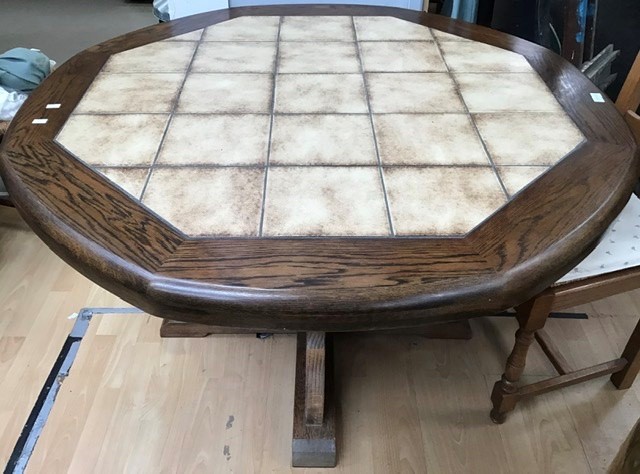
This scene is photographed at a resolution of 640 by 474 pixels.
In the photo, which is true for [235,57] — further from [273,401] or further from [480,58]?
[273,401]

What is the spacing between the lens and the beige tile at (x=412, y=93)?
3.46 ft

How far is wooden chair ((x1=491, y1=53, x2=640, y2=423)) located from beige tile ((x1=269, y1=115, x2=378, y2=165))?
1.53 feet

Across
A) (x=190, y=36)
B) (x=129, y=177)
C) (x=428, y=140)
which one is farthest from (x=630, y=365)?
(x=190, y=36)

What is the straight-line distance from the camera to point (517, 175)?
2.80 ft

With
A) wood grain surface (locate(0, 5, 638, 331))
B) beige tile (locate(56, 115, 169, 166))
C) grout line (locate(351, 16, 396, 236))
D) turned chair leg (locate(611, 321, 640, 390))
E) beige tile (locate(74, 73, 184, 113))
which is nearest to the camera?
wood grain surface (locate(0, 5, 638, 331))

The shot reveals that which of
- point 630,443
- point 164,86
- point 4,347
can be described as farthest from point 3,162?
point 630,443

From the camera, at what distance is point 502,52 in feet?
4.17

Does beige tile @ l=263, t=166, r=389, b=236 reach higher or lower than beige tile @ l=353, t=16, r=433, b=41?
higher

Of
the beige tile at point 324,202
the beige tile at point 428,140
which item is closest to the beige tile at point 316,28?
the beige tile at point 428,140

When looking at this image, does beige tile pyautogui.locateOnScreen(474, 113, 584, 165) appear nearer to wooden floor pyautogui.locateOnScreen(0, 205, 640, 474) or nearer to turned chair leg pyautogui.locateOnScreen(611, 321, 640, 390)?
turned chair leg pyautogui.locateOnScreen(611, 321, 640, 390)

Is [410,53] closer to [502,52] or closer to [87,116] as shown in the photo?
[502,52]

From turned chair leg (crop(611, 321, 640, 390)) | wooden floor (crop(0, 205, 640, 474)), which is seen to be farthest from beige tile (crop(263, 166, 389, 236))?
turned chair leg (crop(611, 321, 640, 390))

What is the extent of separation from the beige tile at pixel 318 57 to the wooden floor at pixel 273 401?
75 cm

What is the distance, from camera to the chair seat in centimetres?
112
